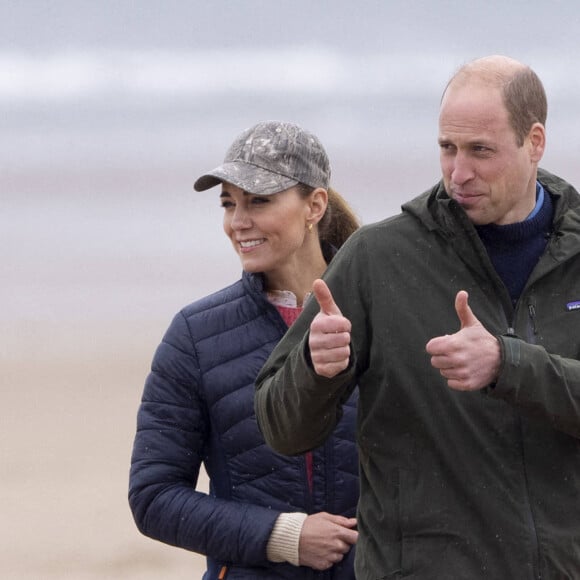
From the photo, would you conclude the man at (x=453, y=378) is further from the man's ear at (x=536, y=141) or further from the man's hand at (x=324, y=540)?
the man's hand at (x=324, y=540)

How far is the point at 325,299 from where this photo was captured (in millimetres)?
2955

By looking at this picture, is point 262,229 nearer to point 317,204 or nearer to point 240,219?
point 240,219

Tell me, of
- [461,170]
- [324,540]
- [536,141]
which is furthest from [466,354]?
[324,540]

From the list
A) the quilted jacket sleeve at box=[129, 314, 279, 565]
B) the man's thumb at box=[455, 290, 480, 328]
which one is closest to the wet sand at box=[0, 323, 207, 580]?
the quilted jacket sleeve at box=[129, 314, 279, 565]

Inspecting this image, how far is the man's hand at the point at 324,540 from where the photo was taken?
3.52 metres

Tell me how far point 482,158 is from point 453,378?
1.86ft

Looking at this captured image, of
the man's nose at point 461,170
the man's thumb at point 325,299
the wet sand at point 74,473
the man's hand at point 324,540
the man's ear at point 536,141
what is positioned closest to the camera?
the man's thumb at point 325,299

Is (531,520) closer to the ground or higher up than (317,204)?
closer to the ground

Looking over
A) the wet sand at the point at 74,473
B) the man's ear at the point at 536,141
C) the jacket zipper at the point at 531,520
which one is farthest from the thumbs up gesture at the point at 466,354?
the wet sand at the point at 74,473

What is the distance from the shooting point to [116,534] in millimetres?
7719

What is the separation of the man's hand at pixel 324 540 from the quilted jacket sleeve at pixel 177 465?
0.36ft

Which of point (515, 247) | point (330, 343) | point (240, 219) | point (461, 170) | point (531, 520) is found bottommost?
point (531, 520)

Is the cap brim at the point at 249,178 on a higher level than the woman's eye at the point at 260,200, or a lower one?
higher

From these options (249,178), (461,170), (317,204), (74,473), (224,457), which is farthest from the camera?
(74,473)
